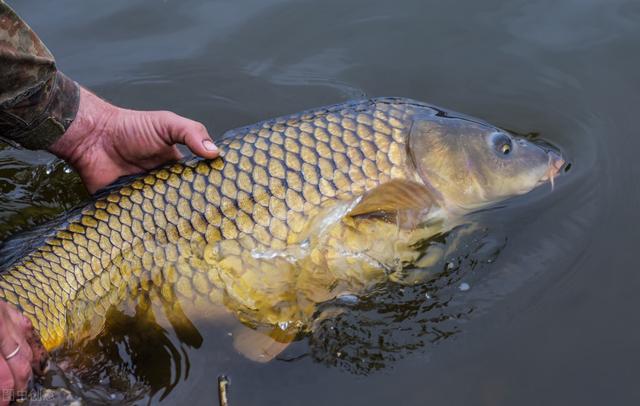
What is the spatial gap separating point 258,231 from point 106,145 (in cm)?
122

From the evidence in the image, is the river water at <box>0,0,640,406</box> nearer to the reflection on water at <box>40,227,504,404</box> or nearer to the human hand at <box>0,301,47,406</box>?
the reflection on water at <box>40,227,504,404</box>

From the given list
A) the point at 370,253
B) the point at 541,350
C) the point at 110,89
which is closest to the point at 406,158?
the point at 370,253

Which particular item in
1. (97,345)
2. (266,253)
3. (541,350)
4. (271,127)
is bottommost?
(541,350)

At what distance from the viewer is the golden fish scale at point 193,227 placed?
302 centimetres

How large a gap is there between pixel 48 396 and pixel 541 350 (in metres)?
1.99

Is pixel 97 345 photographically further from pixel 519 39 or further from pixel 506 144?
pixel 519 39

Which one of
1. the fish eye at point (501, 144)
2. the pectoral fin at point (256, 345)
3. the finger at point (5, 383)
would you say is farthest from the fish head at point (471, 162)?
the finger at point (5, 383)

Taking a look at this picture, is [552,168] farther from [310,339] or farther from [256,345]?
[256,345]

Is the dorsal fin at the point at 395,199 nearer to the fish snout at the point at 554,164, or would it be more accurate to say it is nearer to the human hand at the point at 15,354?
the fish snout at the point at 554,164

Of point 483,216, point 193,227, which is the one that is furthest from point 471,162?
point 193,227

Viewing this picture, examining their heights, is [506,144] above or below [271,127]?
below

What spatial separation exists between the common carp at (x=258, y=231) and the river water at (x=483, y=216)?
7.5 inches

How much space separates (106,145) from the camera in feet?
12.5

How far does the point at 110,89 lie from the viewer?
5031 millimetres
